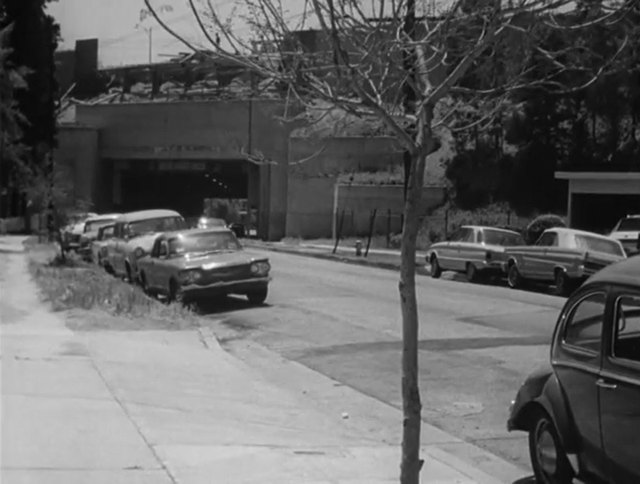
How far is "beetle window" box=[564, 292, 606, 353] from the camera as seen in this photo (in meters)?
7.26

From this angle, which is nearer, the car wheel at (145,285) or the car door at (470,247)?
the car wheel at (145,285)

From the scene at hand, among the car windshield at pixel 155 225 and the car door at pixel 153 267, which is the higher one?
the car windshield at pixel 155 225

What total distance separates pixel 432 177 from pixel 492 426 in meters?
42.4

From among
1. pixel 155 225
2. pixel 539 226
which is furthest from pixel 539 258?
pixel 539 226

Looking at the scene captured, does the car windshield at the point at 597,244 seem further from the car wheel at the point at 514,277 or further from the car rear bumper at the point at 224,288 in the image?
the car rear bumper at the point at 224,288

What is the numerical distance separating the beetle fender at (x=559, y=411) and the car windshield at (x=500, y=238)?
21430 millimetres

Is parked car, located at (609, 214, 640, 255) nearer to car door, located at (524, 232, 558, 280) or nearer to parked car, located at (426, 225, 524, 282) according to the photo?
parked car, located at (426, 225, 524, 282)

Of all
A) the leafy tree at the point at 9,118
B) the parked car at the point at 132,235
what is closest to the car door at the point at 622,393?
the parked car at the point at 132,235

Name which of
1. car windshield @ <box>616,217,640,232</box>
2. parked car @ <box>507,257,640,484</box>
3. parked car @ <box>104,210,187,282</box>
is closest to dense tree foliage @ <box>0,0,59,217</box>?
parked car @ <box>104,210,187,282</box>

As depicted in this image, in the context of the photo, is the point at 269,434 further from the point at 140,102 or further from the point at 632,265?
the point at 140,102

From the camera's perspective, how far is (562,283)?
78.9 feet

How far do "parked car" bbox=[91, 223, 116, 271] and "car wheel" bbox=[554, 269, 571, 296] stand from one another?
12234 millimetres

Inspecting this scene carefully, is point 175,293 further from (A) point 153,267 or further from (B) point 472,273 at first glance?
(B) point 472,273

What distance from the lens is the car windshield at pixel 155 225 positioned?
28094mm
